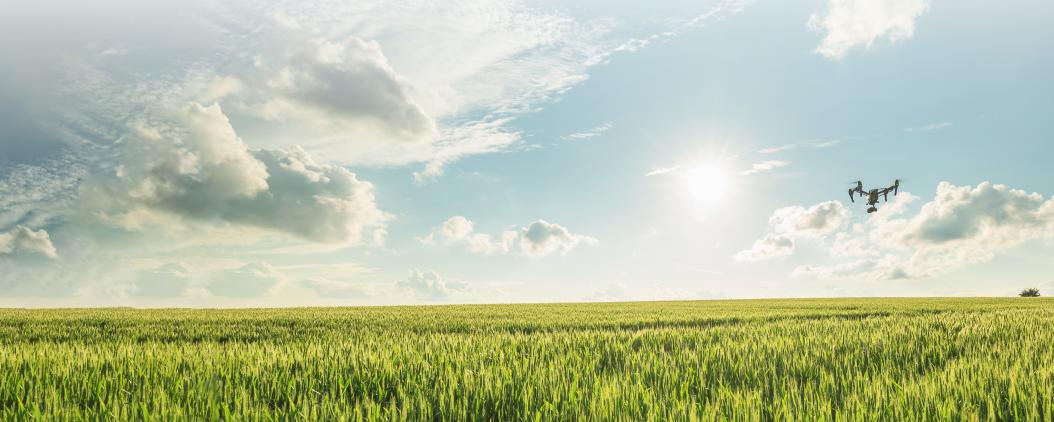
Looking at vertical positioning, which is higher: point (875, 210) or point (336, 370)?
point (875, 210)

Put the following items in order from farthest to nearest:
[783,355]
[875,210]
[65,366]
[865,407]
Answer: [875,210]
[783,355]
[65,366]
[865,407]

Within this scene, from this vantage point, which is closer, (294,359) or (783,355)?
(294,359)

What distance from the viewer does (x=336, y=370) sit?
16.6 ft

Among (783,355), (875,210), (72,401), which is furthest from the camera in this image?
(875,210)

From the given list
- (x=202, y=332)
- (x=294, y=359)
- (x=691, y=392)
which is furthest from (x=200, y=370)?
(x=202, y=332)

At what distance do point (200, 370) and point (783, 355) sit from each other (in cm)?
568

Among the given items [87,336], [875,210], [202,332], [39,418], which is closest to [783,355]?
[39,418]

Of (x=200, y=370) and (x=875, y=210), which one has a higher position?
(x=875, y=210)

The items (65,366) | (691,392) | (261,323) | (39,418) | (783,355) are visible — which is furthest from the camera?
(261,323)

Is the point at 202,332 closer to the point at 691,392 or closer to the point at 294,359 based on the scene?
the point at 294,359

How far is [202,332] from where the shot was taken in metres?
14.9

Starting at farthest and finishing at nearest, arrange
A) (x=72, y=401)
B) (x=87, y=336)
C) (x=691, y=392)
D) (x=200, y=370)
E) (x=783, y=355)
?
(x=87, y=336) < (x=783, y=355) < (x=200, y=370) < (x=691, y=392) < (x=72, y=401)

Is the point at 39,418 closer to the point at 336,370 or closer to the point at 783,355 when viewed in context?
the point at 336,370

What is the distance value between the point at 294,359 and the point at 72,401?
5.88 ft
